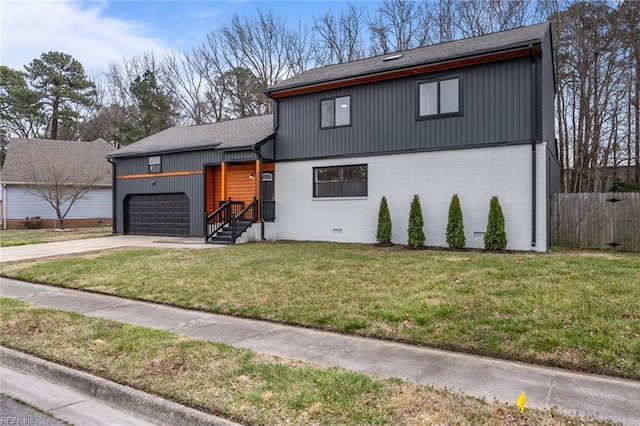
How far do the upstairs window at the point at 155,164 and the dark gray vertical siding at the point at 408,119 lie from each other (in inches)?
254

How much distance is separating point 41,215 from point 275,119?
18968mm

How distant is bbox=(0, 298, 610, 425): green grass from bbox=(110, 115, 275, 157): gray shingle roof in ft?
34.8

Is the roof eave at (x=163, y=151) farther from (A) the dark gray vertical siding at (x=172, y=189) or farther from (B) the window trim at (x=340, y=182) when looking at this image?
(B) the window trim at (x=340, y=182)

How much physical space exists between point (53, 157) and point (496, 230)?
2666 cm

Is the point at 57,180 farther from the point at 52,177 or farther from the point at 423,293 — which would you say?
the point at 423,293

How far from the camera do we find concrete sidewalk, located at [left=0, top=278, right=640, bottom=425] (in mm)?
3357

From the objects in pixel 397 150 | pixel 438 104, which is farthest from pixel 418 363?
pixel 438 104

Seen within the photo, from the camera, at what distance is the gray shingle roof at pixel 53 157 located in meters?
25.5

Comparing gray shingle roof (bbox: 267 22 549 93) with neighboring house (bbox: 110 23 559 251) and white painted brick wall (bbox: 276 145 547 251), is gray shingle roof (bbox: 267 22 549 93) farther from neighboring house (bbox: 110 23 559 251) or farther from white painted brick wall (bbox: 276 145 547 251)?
white painted brick wall (bbox: 276 145 547 251)

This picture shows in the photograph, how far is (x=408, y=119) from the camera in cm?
1286

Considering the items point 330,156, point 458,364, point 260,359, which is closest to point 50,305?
point 260,359

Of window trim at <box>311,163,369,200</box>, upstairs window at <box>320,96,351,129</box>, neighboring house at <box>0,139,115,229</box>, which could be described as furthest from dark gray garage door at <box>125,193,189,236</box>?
upstairs window at <box>320,96,351,129</box>

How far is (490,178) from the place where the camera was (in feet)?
38.1

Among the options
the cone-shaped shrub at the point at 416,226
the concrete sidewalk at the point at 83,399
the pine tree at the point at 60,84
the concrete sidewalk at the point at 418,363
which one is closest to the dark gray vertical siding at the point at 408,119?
the cone-shaped shrub at the point at 416,226
